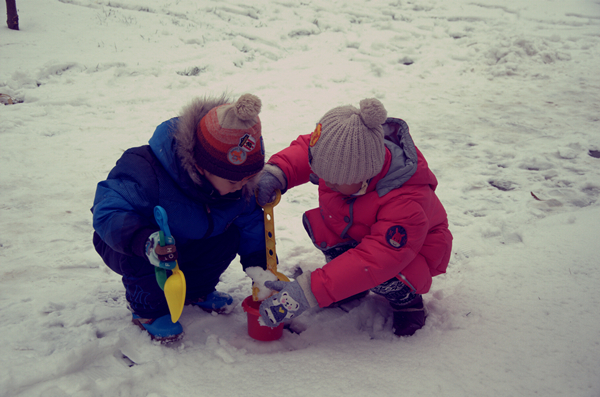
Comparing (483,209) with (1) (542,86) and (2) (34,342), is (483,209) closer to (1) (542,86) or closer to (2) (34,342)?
(2) (34,342)

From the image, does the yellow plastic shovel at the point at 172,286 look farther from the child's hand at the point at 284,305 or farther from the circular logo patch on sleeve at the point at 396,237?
the circular logo patch on sleeve at the point at 396,237

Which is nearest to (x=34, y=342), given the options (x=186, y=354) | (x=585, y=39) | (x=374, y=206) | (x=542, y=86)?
(x=186, y=354)

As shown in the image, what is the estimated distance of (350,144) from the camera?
1424mm

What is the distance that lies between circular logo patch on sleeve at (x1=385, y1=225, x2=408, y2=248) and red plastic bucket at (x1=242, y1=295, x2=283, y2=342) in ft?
1.80

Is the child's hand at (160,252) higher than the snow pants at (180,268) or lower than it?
higher

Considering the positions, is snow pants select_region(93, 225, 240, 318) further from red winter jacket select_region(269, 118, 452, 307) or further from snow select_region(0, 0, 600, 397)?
red winter jacket select_region(269, 118, 452, 307)

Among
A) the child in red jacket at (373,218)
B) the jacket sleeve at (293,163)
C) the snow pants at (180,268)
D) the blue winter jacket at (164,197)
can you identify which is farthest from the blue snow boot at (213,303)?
the jacket sleeve at (293,163)

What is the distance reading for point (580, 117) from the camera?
4.04 m

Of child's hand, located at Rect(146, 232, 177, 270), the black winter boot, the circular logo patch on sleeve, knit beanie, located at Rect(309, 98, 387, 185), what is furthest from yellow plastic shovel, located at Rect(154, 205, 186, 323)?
the black winter boot

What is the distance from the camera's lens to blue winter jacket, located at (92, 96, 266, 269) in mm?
1308

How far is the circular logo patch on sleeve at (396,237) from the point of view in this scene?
4.74ft

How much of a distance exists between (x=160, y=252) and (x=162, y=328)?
1.37ft

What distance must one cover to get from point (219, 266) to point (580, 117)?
13.4 ft

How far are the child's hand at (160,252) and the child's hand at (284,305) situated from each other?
367 millimetres
